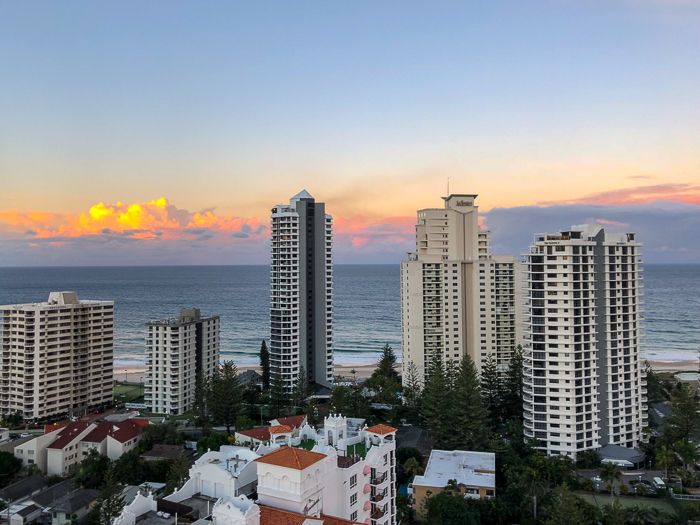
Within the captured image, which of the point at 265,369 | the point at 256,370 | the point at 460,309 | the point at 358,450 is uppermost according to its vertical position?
the point at 460,309

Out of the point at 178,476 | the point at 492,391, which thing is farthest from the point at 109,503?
the point at 492,391

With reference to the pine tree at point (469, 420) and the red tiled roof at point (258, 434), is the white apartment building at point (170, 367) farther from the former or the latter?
the pine tree at point (469, 420)

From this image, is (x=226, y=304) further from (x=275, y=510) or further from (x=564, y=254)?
(x=275, y=510)

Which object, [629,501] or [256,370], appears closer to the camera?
[629,501]

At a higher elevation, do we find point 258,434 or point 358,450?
point 358,450

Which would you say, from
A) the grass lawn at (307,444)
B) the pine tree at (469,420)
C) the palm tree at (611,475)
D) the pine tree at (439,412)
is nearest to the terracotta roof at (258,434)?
the grass lawn at (307,444)

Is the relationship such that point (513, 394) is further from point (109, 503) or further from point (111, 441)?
point (111, 441)

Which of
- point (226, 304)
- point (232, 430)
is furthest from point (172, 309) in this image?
point (232, 430)
